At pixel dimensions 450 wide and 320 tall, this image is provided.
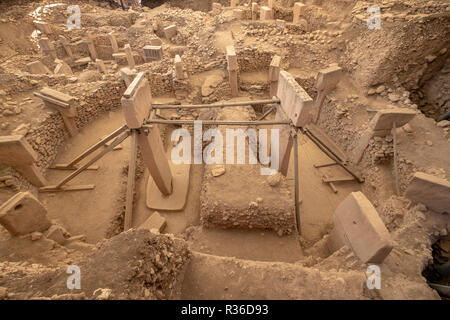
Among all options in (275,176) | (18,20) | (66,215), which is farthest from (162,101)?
(18,20)

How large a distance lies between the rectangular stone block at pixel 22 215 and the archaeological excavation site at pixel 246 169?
29mm

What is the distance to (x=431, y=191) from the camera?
357 cm

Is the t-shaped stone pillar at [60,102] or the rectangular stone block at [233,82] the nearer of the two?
the t-shaped stone pillar at [60,102]

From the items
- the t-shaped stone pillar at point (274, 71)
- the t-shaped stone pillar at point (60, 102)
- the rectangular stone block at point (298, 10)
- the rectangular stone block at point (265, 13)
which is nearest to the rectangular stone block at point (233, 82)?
the t-shaped stone pillar at point (274, 71)

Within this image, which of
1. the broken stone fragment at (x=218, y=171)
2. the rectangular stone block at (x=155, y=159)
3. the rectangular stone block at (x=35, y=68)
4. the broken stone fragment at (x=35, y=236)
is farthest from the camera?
the rectangular stone block at (x=35, y=68)

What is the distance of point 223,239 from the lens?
14.9ft

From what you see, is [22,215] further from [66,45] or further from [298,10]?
[66,45]

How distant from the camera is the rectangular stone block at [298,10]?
976cm

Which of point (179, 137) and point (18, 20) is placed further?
point (18, 20)

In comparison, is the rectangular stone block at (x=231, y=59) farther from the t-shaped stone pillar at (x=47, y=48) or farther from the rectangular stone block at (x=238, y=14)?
the t-shaped stone pillar at (x=47, y=48)

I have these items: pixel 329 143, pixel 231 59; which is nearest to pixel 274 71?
pixel 231 59

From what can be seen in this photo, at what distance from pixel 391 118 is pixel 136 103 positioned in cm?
608
